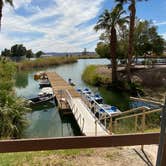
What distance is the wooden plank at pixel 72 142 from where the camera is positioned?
2549 millimetres

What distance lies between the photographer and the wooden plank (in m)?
2.55

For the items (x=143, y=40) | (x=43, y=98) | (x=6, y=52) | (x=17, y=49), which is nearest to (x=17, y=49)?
(x=17, y=49)

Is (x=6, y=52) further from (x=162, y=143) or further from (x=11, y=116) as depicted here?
(x=162, y=143)

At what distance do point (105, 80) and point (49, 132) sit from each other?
13.5 metres

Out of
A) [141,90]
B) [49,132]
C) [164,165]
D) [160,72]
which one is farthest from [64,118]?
[160,72]

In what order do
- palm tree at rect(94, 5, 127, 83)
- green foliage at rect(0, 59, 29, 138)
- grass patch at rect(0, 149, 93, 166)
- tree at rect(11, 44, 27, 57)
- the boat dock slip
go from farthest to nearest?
1. tree at rect(11, 44, 27, 57)
2. palm tree at rect(94, 5, 127, 83)
3. the boat dock slip
4. green foliage at rect(0, 59, 29, 138)
5. grass patch at rect(0, 149, 93, 166)

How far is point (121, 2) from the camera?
20.9 metres

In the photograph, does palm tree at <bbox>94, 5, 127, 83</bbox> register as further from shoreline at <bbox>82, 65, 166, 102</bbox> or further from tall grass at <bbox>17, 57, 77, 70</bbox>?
tall grass at <bbox>17, 57, 77, 70</bbox>

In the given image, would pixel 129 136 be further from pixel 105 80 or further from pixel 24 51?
pixel 24 51

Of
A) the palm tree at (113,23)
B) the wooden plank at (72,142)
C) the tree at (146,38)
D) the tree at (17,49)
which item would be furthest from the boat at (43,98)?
the tree at (17,49)

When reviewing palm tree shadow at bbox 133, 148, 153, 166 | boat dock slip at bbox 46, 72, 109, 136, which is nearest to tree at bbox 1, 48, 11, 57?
boat dock slip at bbox 46, 72, 109, 136

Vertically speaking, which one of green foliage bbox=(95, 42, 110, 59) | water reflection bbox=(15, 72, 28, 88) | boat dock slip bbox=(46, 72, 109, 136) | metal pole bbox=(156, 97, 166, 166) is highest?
green foliage bbox=(95, 42, 110, 59)

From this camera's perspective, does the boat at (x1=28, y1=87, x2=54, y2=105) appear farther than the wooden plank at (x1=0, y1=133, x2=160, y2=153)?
Yes

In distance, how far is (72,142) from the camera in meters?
2.62
